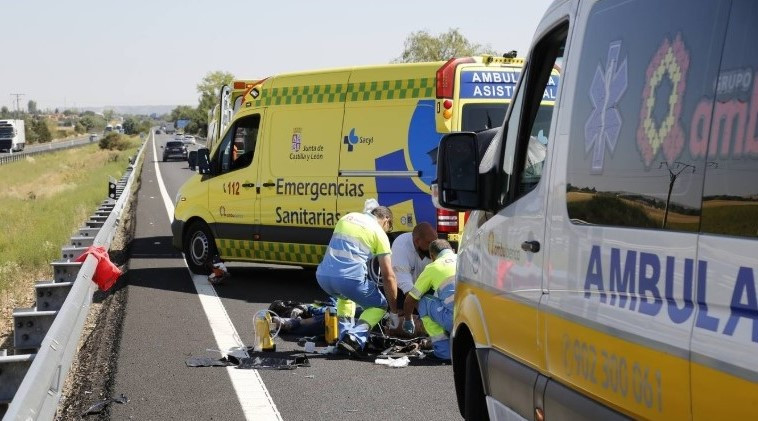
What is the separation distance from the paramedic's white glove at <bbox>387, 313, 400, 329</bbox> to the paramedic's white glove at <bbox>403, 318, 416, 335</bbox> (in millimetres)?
76

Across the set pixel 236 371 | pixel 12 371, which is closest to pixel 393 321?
pixel 236 371

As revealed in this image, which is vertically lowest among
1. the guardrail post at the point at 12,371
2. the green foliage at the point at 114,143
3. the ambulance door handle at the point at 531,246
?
the green foliage at the point at 114,143

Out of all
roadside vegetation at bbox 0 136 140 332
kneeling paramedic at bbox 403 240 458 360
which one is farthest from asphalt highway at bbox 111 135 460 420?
roadside vegetation at bbox 0 136 140 332

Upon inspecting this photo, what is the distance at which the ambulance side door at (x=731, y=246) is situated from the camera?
2.70m

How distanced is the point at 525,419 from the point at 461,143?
45.1 inches

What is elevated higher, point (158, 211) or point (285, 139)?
point (285, 139)

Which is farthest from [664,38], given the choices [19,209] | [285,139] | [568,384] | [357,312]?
[19,209]

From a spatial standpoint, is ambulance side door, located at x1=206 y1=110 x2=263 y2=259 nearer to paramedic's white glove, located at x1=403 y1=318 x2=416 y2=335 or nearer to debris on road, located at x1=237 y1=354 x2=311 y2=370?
paramedic's white glove, located at x1=403 y1=318 x2=416 y2=335

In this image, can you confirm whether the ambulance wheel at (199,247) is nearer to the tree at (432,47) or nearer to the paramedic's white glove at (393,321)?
the paramedic's white glove at (393,321)

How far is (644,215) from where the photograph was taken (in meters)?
3.37

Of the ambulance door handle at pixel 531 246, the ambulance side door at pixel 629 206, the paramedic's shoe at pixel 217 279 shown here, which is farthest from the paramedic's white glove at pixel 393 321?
the ambulance side door at pixel 629 206

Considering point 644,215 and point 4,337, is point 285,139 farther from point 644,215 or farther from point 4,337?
point 644,215

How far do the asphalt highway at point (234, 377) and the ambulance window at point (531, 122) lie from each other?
2575 mm

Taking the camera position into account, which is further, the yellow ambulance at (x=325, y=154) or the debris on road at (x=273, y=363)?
the yellow ambulance at (x=325, y=154)
